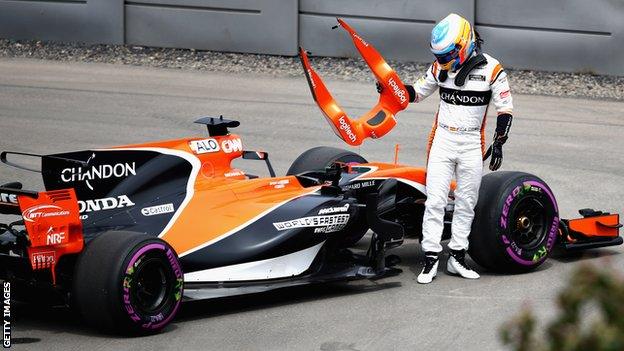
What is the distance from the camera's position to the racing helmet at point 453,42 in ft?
26.8

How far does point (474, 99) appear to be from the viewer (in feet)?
27.3

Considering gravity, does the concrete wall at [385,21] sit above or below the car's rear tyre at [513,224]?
above

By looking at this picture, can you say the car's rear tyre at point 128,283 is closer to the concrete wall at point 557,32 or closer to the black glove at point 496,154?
the black glove at point 496,154

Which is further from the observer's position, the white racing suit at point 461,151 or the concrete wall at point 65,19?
the concrete wall at point 65,19

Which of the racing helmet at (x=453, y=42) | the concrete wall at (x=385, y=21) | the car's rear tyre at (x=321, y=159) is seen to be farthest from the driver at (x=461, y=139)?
the concrete wall at (x=385, y=21)

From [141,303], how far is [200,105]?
839cm

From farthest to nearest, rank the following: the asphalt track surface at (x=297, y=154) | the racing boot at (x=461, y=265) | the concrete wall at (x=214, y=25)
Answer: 1. the concrete wall at (x=214, y=25)
2. the racing boot at (x=461, y=265)
3. the asphalt track surface at (x=297, y=154)

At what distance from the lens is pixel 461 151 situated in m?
8.31

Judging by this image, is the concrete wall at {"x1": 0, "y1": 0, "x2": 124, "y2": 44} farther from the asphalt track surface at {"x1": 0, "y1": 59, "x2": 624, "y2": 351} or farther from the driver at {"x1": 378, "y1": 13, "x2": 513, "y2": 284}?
the driver at {"x1": 378, "y1": 13, "x2": 513, "y2": 284}

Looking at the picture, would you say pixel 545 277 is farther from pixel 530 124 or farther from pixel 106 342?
pixel 530 124

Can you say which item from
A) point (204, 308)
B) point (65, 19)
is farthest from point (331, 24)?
point (204, 308)

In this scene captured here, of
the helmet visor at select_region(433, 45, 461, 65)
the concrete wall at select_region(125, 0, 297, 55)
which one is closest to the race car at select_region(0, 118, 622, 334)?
the helmet visor at select_region(433, 45, 461, 65)

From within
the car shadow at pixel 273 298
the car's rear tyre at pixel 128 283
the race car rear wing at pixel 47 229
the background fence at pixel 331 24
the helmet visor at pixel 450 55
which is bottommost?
the car shadow at pixel 273 298

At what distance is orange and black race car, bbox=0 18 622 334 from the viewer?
6719 millimetres
